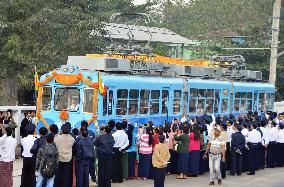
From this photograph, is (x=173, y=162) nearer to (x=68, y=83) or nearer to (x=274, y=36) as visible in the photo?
(x=68, y=83)

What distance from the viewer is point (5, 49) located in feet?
100

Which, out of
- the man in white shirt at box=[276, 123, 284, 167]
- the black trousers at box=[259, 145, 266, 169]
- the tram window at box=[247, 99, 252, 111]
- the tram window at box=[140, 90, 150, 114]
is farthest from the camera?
the tram window at box=[247, 99, 252, 111]

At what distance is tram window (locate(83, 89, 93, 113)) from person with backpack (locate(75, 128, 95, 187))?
3941 mm

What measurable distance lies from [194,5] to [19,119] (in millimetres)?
83680

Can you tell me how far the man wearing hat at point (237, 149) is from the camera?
20.6 m

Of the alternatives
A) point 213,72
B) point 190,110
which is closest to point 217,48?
point 213,72

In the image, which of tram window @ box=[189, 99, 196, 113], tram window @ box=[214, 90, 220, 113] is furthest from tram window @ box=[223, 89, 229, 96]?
tram window @ box=[189, 99, 196, 113]

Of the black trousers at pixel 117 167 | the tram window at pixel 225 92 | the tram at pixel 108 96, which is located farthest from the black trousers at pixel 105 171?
the tram window at pixel 225 92

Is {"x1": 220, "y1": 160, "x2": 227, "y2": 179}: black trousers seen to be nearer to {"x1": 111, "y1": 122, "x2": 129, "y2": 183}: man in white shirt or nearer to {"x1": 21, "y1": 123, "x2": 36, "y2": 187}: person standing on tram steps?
{"x1": 111, "y1": 122, "x2": 129, "y2": 183}: man in white shirt

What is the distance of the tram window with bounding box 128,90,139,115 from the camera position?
858 inches

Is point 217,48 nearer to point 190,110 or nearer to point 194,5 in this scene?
point 190,110

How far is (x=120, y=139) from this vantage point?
18.5 metres

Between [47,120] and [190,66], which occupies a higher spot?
[190,66]

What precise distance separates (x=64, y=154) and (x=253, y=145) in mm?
8367
